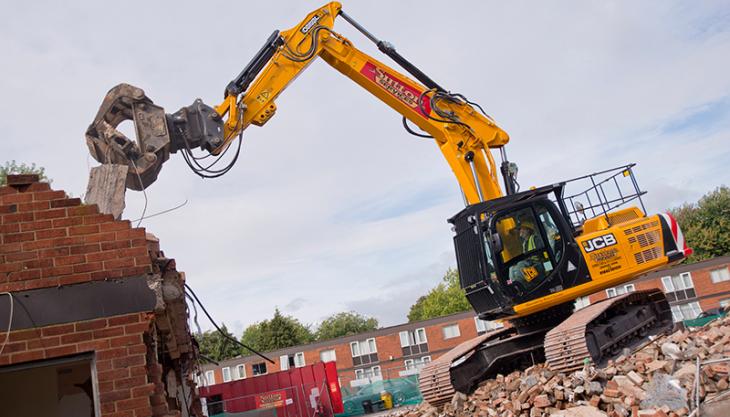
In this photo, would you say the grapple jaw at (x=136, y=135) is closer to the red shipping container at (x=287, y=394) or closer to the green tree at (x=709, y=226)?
the red shipping container at (x=287, y=394)

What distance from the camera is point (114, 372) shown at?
5.25 meters

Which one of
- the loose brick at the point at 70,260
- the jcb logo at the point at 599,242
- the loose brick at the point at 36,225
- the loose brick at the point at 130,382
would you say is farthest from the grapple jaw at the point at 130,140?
the jcb logo at the point at 599,242

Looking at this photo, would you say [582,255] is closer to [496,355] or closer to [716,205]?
[496,355]

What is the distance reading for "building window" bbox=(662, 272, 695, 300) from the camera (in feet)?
149

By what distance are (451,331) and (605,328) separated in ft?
123

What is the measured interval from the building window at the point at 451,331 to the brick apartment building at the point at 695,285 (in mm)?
9540

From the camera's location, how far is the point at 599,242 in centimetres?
1157

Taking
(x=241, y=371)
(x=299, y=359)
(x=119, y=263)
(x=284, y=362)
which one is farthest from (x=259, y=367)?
(x=119, y=263)

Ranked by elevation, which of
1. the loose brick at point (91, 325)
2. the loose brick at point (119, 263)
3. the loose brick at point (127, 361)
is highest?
the loose brick at point (119, 263)

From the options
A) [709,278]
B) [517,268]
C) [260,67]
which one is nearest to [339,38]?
[260,67]

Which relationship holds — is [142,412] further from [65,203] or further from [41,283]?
[65,203]

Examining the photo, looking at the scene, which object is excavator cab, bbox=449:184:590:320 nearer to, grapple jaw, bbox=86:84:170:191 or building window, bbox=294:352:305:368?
grapple jaw, bbox=86:84:170:191

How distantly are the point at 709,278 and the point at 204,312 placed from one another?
4541cm

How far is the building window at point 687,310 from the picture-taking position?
44.1 m
